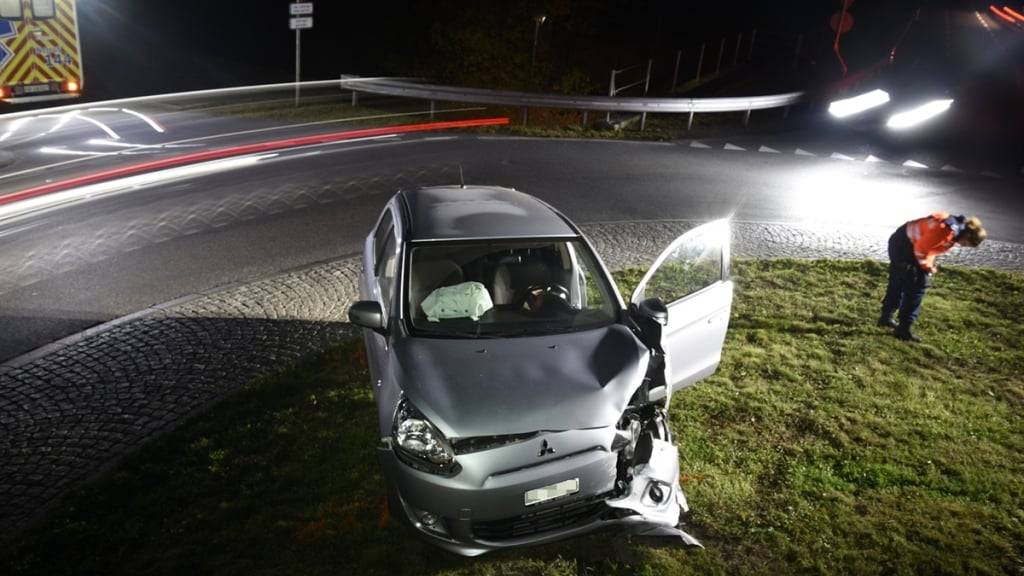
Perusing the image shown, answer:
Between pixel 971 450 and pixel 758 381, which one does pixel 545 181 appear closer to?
pixel 758 381

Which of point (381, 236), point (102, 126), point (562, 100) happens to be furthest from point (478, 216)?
point (102, 126)

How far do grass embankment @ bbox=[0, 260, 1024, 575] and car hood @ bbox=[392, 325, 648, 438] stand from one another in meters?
0.90

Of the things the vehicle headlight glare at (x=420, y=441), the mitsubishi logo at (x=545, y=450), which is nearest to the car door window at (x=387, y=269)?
the vehicle headlight glare at (x=420, y=441)

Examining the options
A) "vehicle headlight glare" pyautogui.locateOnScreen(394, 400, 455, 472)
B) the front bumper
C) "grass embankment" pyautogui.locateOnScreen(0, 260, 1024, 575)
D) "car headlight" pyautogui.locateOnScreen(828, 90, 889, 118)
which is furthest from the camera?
"car headlight" pyautogui.locateOnScreen(828, 90, 889, 118)

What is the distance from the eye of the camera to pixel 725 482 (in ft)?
17.2

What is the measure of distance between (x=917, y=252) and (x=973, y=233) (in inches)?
20.0

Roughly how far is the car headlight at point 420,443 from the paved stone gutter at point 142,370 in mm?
2413

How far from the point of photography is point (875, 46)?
98.6ft

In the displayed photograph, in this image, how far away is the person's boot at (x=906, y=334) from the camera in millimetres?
7603

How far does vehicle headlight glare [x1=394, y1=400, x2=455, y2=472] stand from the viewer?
4164 mm

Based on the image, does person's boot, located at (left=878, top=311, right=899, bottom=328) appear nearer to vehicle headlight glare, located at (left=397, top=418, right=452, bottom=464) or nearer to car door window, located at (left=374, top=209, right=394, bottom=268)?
car door window, located at (left=374, top=209, right=394, bottom=268)

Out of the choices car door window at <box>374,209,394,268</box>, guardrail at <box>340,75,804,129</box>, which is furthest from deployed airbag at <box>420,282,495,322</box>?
guardrail at <box>340,75,804,129</box>

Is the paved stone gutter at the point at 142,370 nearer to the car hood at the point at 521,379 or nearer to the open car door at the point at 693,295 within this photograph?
the car hood at the point at 521,379

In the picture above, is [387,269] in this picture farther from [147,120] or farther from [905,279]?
[147,120]
